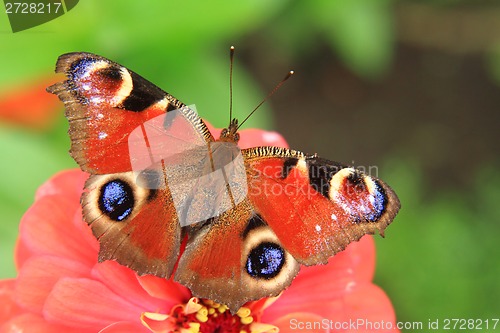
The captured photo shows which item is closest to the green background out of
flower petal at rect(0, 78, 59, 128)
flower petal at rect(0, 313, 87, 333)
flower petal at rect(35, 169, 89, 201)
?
A: flower petal at rect(0, 78, 59, 128)

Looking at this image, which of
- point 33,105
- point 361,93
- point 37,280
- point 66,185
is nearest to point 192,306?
point 37,280

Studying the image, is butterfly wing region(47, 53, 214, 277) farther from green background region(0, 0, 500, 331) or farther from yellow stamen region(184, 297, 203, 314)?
green background region(0, 0, 500, 331)

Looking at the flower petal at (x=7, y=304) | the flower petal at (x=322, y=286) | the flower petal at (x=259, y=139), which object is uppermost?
the flower petal at (x=259, y=139)

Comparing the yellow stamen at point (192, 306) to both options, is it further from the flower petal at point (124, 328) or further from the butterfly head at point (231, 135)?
the butterfly head at point (231, 135)

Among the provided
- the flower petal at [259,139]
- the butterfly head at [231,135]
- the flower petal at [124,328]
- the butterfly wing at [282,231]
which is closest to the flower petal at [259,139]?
the flower petal at [259,139]

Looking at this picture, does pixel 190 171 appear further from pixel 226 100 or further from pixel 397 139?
pixel 397 139

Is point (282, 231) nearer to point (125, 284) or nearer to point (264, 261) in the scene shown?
point (264, 261)

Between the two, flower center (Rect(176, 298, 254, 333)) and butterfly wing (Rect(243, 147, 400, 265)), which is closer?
butterfly wing (Rect(243, 147, 400, 265))
